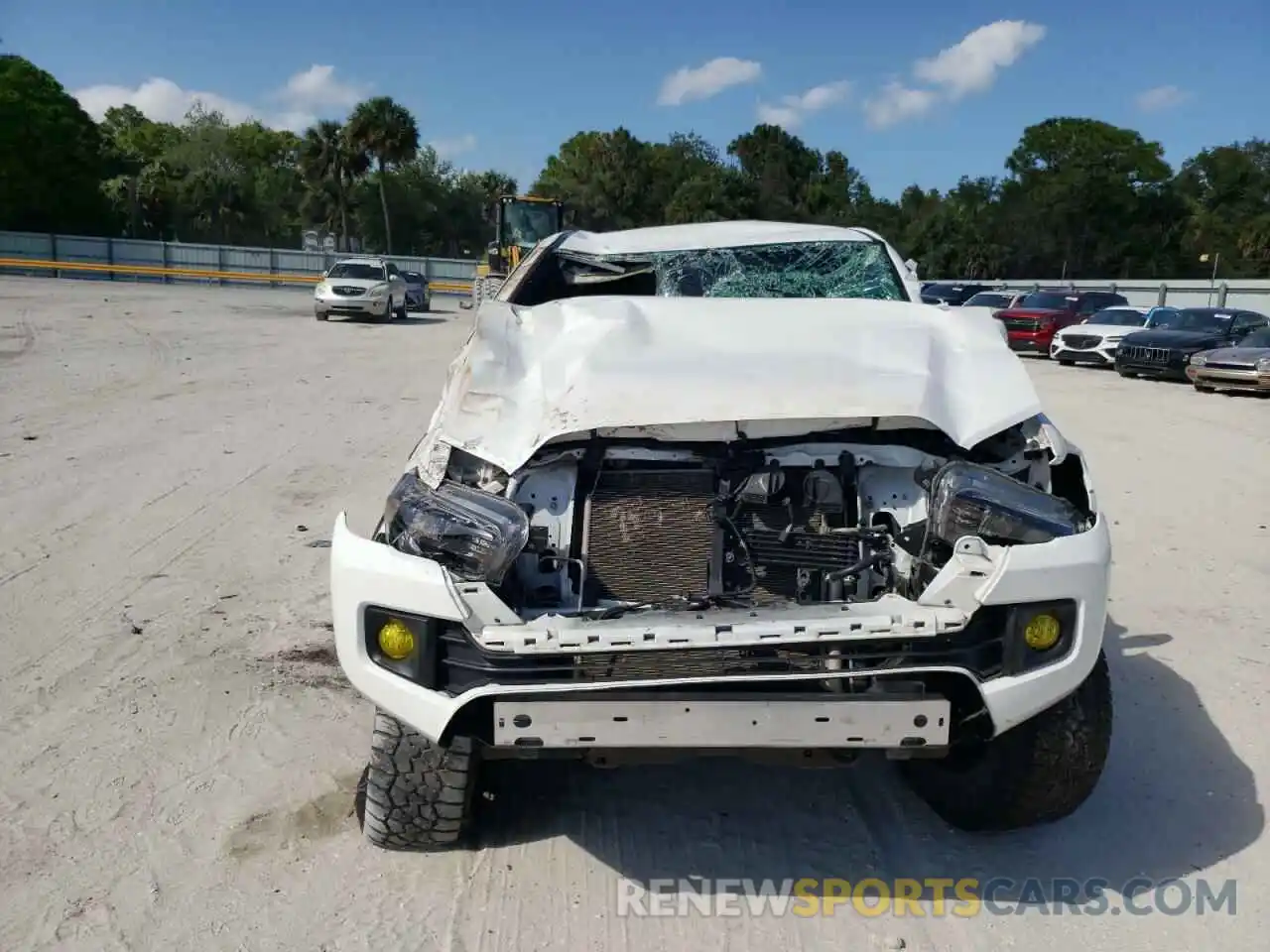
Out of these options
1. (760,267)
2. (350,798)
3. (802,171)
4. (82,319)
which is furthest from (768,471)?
(802,171)

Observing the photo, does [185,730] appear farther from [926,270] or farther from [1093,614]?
[926,270]

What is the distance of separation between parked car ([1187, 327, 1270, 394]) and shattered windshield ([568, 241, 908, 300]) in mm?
13137

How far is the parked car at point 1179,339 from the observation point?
1827 cm

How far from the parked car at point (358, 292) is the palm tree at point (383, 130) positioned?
30.0 meters

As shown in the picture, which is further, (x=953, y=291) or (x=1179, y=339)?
(x=953, y=291)

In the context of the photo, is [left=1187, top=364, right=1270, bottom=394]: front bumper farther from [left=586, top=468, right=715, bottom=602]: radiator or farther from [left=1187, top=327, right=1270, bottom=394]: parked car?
[left=586, top=468, right=715, bottom=602]: radiator

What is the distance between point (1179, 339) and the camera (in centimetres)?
1845

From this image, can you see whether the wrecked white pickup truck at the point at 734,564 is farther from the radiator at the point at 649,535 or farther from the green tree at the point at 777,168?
the green tree at the point at 777,168

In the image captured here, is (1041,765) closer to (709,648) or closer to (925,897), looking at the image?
(925,897)

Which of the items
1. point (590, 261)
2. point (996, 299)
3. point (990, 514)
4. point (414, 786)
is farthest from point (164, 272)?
point (990, 514)

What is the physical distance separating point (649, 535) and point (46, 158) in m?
58.9

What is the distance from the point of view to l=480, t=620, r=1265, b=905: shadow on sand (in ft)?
10.7

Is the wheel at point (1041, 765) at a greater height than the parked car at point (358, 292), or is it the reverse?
the parked car at point (358, 292)

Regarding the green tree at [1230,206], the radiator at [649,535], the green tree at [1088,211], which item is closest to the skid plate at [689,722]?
the radiator at [649,535]
